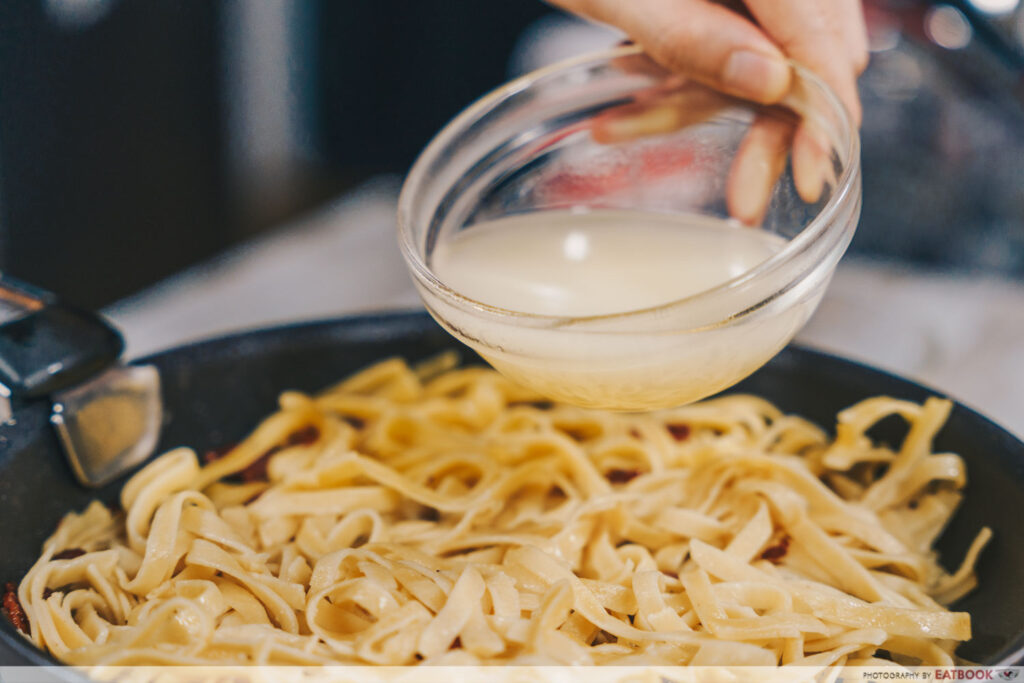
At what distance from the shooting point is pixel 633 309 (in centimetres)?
96

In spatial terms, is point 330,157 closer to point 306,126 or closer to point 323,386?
point 306,126

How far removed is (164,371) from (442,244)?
16.8 inches

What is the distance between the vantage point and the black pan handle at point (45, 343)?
41.7 inches

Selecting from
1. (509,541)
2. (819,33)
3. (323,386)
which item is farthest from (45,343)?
(819,33)

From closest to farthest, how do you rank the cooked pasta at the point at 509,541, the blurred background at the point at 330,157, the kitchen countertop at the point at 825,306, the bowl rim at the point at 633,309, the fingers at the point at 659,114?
the bowl rim at the point at 633,309 → the cooked pasta at the point at 509,541 → the fingers at the point at 659,114 → the kitchen countertop at the point at 825,306 → the blurred background at the point at 330,157

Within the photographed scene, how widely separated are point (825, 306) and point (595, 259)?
1270 mm

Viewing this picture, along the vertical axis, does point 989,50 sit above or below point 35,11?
above

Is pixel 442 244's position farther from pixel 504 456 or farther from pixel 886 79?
pixel 886 79

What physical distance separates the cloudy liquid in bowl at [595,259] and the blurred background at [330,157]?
58 centimetres

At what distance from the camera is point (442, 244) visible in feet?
3.77

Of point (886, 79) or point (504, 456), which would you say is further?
point (886, 79)

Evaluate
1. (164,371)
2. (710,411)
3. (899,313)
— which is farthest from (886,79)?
(164,371)

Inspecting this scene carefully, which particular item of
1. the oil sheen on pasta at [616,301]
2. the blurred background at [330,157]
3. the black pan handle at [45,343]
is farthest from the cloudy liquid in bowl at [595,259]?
the blurred background at [330,157]

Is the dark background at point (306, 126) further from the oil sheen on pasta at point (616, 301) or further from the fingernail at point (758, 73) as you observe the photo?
the oil sheen on pasta at point (616, 301)
